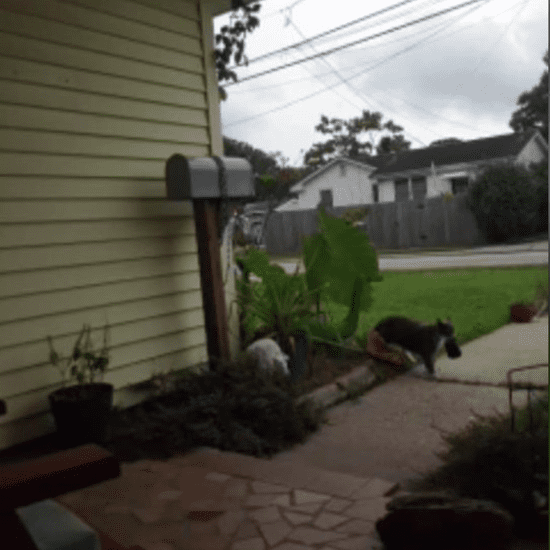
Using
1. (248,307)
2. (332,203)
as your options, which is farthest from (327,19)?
(332,203)

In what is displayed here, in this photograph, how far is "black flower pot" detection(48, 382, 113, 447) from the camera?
3805 mm

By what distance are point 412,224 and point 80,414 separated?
2149 centimetres

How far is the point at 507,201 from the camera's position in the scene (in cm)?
2058

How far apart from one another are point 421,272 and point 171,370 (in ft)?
31.8

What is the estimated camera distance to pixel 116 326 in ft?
14.7

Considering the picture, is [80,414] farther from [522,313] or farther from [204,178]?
[522,313]

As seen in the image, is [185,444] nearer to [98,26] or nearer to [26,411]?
[26,411]

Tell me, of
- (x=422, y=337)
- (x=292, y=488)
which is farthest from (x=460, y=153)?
(x=292, y=488)

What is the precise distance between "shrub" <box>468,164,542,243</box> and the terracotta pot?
1390 cm

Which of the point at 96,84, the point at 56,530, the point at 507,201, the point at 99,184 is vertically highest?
the point at 96,84

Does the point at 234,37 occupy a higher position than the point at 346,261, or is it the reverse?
the point at 234,37

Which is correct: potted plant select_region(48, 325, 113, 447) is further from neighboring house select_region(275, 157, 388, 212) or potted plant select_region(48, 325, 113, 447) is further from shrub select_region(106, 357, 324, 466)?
neighboring house select_region(275, 157, 388, 212)

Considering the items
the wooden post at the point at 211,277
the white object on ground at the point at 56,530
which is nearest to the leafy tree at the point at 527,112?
the wooden post at the point at 211,277

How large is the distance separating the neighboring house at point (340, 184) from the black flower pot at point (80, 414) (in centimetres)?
2789
